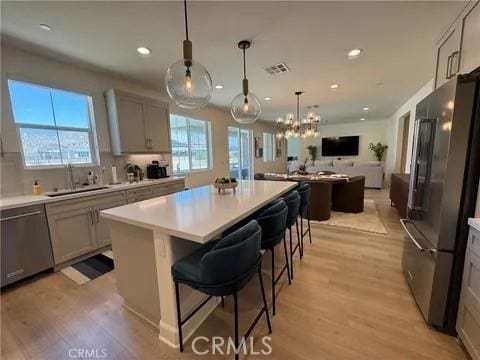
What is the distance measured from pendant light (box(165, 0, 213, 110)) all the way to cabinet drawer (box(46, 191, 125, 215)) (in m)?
1.96

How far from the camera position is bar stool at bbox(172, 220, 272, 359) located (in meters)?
1.18

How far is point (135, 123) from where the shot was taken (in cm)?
358

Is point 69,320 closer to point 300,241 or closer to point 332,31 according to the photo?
point 300,241

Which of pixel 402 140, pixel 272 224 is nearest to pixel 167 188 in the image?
pixel 272 224

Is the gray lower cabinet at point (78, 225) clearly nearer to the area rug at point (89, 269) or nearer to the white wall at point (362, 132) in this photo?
the area rug at point (89, 269)

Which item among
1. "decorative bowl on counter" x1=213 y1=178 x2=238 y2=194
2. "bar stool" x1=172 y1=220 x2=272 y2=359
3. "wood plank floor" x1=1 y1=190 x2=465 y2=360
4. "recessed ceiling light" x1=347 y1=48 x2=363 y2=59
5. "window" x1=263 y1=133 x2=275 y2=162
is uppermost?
"recessed ceiling light" x1=347 y1=48 x2=363 y2=59

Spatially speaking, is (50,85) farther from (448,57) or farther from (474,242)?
(448,57)

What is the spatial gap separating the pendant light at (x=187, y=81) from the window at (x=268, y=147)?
7341 millimetres

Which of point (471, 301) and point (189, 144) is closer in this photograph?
point (471, 301)

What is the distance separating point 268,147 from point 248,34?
7.19 m

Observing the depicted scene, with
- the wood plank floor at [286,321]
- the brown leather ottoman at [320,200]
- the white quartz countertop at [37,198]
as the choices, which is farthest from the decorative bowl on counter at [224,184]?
the brown leather ottoman at [320,200]

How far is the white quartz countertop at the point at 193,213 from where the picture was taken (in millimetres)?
1308

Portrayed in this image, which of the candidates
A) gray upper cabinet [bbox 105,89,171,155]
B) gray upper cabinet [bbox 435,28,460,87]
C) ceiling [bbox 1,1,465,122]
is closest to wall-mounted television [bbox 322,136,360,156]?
ceiling [bbox 1,1,465,122]

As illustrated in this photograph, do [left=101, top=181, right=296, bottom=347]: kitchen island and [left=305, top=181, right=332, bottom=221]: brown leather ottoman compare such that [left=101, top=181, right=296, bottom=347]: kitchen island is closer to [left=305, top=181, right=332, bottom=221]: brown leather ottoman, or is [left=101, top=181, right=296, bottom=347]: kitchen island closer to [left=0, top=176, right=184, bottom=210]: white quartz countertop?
[left=0, top=176, right=184, bottom=210]: white quartz countertop
